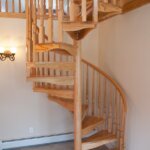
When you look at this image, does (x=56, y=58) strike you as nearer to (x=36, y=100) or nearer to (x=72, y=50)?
(x=36, y=100)

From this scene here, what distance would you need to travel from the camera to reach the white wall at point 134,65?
315cm

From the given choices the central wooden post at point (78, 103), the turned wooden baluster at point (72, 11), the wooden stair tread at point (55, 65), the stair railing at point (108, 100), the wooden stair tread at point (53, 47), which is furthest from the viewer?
the stair railing at point (108, 100)

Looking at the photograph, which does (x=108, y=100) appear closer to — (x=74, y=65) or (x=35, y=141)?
(x=74, y=65)

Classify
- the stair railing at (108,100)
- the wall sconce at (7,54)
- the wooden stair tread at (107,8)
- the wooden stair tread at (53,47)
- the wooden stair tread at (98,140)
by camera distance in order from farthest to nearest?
the wall sconce at (7,54), the stair railing at (108,100), the wooden stair tread at (98,140), the wooden stair tread at (107,8), the wooden stair tread at (53,47)

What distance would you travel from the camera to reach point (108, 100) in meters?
4.11

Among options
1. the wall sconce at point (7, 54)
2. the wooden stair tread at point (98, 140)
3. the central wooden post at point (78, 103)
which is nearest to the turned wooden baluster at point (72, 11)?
the central wooden post at point (78, 103)

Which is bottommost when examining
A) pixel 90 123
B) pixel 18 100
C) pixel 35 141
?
pixel 35 141

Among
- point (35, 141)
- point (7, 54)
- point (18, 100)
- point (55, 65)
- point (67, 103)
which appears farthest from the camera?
point (35, 141)

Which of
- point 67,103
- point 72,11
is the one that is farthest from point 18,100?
point 72,11

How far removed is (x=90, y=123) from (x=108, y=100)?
0.77 m

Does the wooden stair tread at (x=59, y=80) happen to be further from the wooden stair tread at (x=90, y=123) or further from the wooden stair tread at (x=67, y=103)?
the wooden stair tread at (x=90, y=123)

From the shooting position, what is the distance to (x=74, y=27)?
8.20ft

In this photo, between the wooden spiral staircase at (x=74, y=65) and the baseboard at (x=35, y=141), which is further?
the baseboard at (x=35, y=141)

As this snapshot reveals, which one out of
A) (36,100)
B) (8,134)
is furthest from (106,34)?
(8,134)
